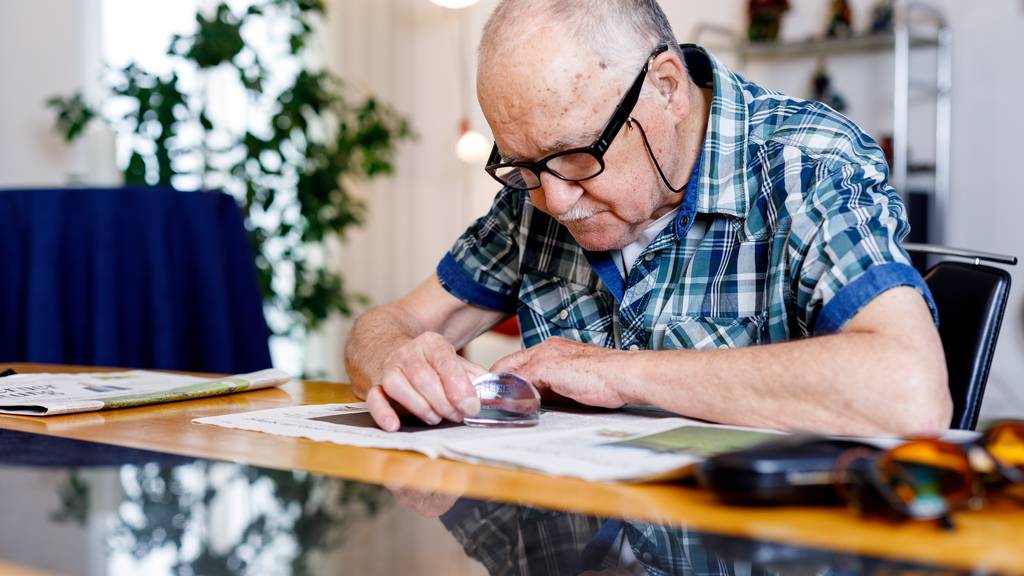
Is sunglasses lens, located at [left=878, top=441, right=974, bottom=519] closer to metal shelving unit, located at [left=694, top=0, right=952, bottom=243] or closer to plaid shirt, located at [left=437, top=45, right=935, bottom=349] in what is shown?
plaid shirt, located at [left=437, top=45, right=935, bottom=349]

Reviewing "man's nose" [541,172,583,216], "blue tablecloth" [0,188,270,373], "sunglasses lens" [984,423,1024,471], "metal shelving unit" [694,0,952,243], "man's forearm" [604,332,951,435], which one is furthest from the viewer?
"metal shelving unit" [694,0,952,243]

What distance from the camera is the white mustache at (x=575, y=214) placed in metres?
1.27

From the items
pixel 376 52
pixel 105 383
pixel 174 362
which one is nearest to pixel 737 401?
pixel 105 383

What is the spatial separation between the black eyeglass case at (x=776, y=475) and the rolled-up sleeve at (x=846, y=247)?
0.39 m

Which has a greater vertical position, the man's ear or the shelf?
the shelf

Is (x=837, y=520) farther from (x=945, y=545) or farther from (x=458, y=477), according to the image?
(x=458, y=477)

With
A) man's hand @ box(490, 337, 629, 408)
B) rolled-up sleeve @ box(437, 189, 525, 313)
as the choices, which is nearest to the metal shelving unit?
rolled-up sleeve @ box(437, 189, 525, 313)

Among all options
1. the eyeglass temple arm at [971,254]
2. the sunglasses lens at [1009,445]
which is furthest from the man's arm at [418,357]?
the eyeglass temple arm at [971,254]

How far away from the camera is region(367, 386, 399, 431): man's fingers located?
3.20ft

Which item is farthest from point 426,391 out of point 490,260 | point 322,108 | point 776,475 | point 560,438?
point 322,108

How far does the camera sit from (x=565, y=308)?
150 cm

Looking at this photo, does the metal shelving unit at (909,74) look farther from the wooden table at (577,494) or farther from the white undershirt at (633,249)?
the wooden table at (577,494)

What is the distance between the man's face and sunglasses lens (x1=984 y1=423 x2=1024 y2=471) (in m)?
0.64

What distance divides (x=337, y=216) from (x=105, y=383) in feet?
7.88
